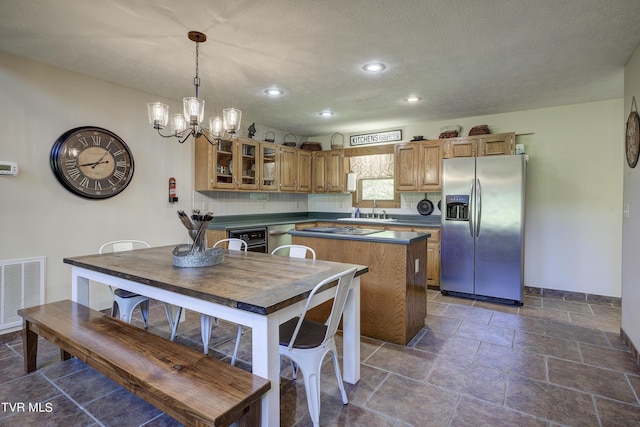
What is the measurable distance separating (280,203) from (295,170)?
2.19 feet

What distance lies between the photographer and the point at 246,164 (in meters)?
4.71

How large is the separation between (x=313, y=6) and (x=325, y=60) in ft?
2.60

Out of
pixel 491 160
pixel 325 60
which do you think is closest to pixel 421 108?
pixel 491 160

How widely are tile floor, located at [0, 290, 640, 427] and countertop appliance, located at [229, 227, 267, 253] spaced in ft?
4.21

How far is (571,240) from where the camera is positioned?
416cm

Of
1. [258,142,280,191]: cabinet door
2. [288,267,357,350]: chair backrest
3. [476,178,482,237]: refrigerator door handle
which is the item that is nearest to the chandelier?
[288,267,357,350]: chair backrest

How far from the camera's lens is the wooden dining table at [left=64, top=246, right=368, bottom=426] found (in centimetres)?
147

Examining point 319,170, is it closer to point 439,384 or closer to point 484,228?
point 484,228

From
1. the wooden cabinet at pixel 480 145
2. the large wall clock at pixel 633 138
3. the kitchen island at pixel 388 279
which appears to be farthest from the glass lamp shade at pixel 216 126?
the large wall clock at pixel 633 138

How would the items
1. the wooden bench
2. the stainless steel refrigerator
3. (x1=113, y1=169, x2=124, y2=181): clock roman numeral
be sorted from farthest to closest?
the stainless steel refrigerator < (x1=113, y1=169, x2=124, y2=181): clock roman numeral < the wooden bench

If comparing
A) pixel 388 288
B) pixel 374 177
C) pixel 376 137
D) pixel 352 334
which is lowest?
pixel 352 334

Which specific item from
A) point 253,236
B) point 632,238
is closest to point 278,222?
point 253,236

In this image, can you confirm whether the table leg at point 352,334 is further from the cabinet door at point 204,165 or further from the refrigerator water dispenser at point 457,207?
the cabinet door at point 204,165

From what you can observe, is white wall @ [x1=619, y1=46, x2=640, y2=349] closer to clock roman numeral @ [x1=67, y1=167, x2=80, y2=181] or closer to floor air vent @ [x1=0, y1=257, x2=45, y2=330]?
clock roman numeral @ [x1=67, y1=167, x2=80, y2=181]
